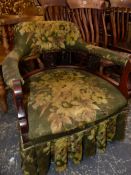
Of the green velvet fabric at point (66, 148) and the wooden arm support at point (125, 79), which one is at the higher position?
the wooden arm support at point (125, 79)

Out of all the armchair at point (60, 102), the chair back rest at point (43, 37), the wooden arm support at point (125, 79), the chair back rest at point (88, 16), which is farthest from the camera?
the chair back rest at point (88, 16)

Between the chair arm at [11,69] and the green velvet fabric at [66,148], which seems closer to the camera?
the chair arm at [11,69]

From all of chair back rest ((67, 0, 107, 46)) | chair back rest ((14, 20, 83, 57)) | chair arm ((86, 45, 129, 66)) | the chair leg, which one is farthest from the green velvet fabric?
chair back rest ((67, 0, 107, 46))

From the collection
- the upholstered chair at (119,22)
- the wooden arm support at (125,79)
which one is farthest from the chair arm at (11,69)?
the upholstered chair at (119,22)

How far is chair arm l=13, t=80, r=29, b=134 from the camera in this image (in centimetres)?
92

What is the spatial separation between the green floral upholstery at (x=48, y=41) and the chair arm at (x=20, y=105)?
32 centimetres

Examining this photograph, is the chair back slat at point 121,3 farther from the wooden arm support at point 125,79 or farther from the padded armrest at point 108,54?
the wooden arm support at point 125,79

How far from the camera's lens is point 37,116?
1079mm

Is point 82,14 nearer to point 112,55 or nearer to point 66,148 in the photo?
point 112,55

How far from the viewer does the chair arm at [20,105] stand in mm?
916

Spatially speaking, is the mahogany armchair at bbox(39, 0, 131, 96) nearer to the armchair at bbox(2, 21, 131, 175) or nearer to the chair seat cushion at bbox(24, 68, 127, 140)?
the armchair at bbox(2, 21, 131, 175)

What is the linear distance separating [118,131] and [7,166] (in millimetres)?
802

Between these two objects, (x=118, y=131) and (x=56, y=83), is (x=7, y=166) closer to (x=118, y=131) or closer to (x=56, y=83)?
(x=56, y=83)

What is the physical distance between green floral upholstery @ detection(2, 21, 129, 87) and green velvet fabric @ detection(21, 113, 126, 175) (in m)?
0.43
